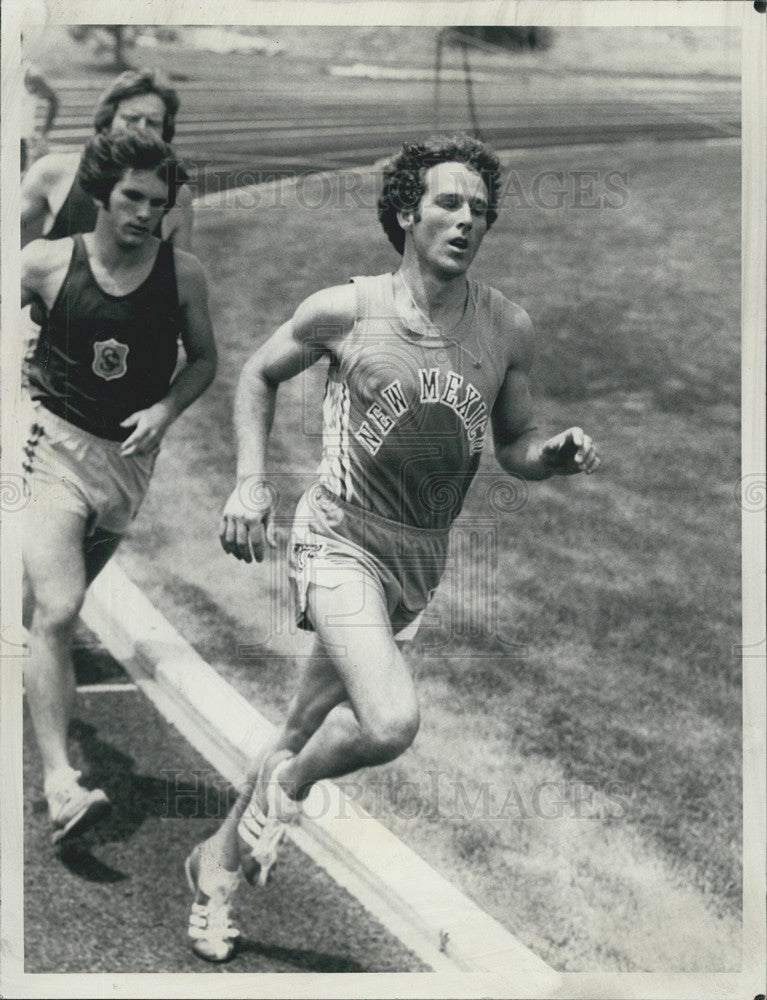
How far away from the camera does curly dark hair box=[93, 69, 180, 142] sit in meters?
4.23

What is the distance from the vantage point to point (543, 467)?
432 centimetres

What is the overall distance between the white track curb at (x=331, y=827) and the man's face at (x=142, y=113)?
4.71ft

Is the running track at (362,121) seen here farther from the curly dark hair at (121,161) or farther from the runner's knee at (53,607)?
the runner's knee at (53,607)

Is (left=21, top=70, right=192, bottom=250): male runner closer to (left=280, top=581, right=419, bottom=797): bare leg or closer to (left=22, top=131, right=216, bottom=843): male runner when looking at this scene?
(left=22, top=131, right=216, bottom=843): male runner

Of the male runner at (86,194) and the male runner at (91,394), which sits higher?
the male runner at (86,194)

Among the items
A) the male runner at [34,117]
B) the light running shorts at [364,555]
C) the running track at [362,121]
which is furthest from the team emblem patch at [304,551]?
the male runner at [34,117]

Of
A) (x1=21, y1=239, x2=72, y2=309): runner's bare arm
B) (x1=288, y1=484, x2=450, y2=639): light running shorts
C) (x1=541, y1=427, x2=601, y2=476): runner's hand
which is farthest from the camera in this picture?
(x1=21, y1=239, x2=72, y2=309): runner's bare arm

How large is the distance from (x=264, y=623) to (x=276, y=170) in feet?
4.94

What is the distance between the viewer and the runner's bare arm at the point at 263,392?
14.0ft

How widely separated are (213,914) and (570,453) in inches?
74.5

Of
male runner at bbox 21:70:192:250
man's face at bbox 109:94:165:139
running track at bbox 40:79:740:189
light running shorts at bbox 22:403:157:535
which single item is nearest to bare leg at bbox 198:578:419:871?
light running shorts at bbox 22:403:157:535

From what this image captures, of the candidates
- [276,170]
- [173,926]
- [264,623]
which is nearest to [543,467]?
[264,623]

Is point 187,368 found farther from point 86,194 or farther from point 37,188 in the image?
point 37,188

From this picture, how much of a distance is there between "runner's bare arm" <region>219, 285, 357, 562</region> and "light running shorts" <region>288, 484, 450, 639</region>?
0.49 feet
